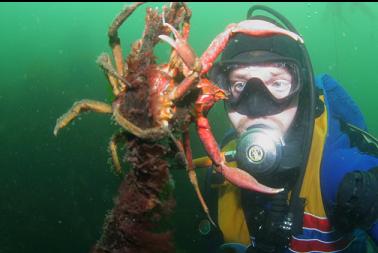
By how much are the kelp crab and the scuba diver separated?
→ 1.21 metres

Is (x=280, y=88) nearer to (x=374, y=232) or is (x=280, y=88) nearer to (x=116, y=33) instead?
(x=374, y=232)

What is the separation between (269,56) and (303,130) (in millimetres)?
915

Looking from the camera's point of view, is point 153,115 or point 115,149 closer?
point 153,115

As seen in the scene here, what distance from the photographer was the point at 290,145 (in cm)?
365

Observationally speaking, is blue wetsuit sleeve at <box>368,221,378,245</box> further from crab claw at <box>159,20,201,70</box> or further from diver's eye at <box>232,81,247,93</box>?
crab claw at <box>159,20,201,70</box>

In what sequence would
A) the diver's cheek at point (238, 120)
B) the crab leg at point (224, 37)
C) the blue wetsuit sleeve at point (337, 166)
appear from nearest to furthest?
1. the crab leg at point (224, 37)
2. the blue wetsuit sleeve at point (337, 166)
3. the diver's cheek at point (238, 120)

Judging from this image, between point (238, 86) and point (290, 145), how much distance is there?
90cm

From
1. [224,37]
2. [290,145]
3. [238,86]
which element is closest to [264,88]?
[238,86]

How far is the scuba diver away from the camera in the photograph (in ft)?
11.2

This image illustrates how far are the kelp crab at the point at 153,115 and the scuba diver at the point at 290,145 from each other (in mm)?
1209

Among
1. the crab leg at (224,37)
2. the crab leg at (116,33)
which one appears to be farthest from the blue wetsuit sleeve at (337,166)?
the crab leg at (116,33)

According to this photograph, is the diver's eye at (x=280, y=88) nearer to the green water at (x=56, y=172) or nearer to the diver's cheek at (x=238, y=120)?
the diver's cheek at (x=238, y=120)

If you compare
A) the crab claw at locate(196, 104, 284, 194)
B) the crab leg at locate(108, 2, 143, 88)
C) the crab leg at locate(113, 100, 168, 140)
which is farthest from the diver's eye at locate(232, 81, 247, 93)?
the crab leg at locate(113, 100, 168, 140)

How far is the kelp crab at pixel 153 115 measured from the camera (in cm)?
212
